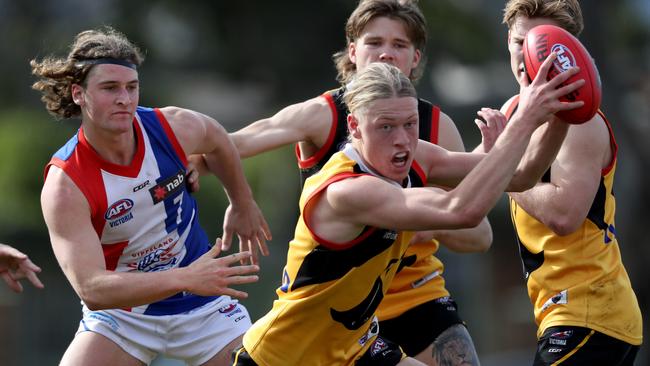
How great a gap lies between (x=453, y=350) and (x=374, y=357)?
0.90 m

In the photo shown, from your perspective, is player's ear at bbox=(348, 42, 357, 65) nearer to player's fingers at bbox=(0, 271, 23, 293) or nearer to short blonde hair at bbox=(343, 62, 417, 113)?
short blonde hair at bbox=(343, 62, 417, 113)

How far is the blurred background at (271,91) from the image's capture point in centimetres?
2192

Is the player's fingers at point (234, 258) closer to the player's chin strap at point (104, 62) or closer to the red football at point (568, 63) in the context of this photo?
the player's chin strap at point (104, 62)

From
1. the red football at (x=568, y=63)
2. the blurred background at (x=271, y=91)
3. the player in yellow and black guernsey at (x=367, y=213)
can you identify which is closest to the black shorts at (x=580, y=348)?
the player in yellow and black guernsey at (x=367, y=213)

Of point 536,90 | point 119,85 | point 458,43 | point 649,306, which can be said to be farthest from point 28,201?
point 536,90

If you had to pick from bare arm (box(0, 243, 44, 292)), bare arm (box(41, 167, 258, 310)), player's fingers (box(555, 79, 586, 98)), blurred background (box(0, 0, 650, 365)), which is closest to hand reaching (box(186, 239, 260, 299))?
bare arm (box(41, 167, 258, 310))

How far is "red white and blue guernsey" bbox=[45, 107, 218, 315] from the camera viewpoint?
6.77 meters

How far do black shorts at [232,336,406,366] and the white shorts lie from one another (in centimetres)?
80

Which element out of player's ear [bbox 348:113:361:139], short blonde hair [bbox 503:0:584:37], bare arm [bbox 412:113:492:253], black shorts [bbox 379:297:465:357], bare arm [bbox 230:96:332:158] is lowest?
black shorts [bbox 379:297:465:357]

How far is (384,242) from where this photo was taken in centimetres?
601

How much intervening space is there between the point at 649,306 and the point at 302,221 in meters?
16.7

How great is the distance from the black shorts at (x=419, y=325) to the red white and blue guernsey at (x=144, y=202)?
105 centimetres

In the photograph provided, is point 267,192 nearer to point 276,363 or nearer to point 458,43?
point 458,43

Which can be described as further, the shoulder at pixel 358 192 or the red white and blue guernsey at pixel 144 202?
the red white and blue guernsey at pixel 144 202
